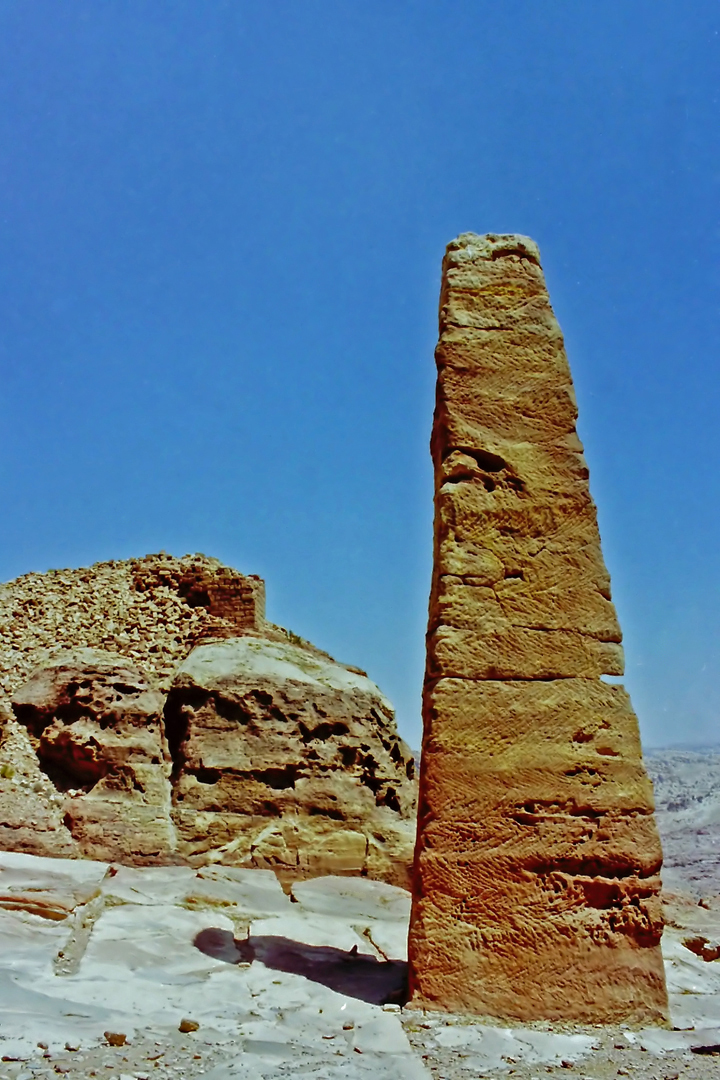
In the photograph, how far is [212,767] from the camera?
10492 mm

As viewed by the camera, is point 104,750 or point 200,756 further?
point 200,756

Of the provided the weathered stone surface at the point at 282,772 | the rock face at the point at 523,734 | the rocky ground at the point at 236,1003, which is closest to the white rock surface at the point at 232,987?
the rocky ground at the point at 236,1003

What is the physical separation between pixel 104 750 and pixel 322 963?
494 cm

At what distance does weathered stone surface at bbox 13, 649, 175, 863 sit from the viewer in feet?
31.7

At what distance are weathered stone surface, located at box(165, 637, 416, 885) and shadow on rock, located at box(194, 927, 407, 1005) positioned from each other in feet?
10.7

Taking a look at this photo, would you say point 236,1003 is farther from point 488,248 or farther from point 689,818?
point 689,818

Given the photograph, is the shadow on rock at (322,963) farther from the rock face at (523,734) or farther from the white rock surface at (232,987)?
the rock face at (523,734)

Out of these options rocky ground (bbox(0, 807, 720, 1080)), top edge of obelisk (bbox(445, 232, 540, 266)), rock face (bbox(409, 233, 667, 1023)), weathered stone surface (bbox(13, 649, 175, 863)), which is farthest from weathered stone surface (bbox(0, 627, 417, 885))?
top edge of obelisk (bbox(445, 232, 540, 266))

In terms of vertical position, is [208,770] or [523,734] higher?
[208,770]

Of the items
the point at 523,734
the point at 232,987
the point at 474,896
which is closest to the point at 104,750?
the point at 232,987

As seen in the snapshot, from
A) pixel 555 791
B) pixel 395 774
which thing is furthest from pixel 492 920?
pixel 395 774

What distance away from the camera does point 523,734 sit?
18.5 feet

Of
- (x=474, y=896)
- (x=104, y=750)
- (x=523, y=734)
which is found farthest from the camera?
(x=104, y=750)

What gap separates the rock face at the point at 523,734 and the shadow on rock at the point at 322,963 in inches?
22.0
